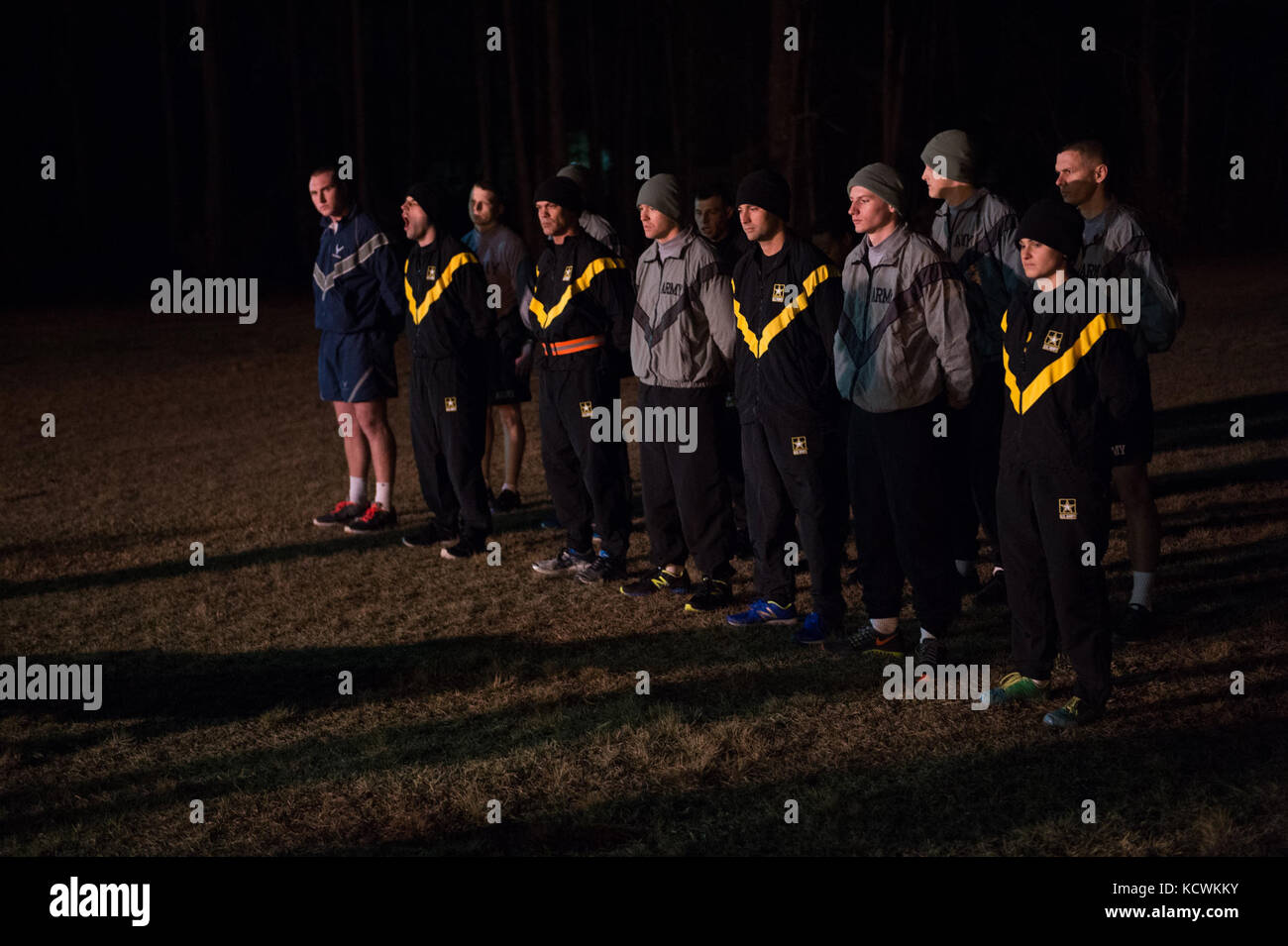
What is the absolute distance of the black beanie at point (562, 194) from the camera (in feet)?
27.1

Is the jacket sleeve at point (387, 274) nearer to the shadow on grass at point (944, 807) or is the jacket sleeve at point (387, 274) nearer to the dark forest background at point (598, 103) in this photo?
the shadow on grass at point (944, 807)

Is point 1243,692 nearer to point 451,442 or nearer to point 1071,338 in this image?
point 1071,338

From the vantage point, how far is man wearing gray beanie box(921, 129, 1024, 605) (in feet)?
23.5

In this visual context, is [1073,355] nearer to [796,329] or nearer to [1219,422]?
[796,329]

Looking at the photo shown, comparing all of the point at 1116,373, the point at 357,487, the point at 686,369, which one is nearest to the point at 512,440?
the point at 357,487

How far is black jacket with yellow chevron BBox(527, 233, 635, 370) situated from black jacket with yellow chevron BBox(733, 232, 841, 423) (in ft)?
4.52

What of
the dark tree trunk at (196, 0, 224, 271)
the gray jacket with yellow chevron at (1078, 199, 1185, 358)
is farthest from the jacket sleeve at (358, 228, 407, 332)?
the dark tree trunk at (196, 0, 224, 271)

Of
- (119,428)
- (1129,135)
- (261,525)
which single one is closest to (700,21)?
(1129,135)

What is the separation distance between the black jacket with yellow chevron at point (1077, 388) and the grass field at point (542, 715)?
113 centimetres

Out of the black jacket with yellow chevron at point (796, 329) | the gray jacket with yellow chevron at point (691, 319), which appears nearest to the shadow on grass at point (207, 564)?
the gray jacket with yellow chevron at point (691, 319)

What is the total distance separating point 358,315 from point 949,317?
488 centimetres

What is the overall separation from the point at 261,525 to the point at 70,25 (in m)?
37.8

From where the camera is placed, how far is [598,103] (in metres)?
45.2
